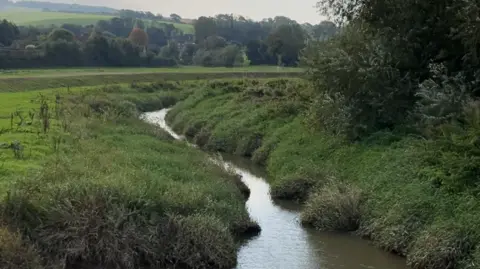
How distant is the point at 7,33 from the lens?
9100 centimetres

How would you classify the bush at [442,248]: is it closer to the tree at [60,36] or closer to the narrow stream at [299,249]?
the narrow stream at [299,249]

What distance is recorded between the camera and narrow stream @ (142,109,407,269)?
1659cm

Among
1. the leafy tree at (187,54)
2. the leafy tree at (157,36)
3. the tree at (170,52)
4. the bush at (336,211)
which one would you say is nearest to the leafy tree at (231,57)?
the tree at (170,52)

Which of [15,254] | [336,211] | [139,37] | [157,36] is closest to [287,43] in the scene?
[139,37]

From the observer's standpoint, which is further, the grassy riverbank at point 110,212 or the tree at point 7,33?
the tree at point 7,33

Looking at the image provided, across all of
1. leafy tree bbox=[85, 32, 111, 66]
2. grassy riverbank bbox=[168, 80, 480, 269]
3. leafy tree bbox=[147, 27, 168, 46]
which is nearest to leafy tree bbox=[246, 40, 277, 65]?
leafy tree bbox=[85, 32, 111, 66]

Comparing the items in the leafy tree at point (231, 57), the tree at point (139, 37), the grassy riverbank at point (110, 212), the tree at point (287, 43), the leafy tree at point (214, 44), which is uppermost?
the grassy riverbank at point (110, 212)

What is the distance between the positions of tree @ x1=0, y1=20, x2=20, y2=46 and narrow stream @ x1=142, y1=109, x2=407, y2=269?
3025 inches

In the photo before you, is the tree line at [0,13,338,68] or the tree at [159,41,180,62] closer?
the tree line at [0,13,338,68]

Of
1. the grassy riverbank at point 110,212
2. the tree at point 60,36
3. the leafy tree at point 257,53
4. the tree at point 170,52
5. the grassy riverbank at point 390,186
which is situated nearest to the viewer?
the grassy riverbank at point 110,212

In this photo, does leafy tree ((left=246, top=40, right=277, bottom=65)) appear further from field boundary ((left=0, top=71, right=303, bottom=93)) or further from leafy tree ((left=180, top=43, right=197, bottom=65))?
field boundary ((left=0, top=71, right=303, bottom=93))

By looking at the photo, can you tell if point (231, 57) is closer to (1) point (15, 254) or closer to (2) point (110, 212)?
(2) point (110, 212)

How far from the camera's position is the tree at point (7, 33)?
89.0m

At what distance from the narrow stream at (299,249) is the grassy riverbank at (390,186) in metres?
0.47
